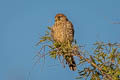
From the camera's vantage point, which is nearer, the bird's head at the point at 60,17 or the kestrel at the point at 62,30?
the kestrel at the point at 62,30

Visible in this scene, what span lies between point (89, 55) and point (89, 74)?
0.27m

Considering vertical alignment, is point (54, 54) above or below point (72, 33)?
below

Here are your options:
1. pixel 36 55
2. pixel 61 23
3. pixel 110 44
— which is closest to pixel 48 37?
pixel 36 55

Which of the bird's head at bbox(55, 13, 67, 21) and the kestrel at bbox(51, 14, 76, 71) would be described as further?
the bird's head at bbox(55, 13, 67, 21)

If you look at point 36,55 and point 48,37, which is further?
point 48,37

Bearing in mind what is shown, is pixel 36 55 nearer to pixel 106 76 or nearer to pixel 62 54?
pixel 62 54

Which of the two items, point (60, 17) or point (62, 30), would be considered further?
point (60, 17)

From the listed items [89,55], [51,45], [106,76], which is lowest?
[106,76]

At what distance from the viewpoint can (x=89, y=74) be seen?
3359mm

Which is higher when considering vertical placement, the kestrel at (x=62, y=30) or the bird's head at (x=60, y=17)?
the bird's head at (x=60, y=17)

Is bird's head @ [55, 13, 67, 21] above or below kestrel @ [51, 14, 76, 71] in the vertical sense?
above

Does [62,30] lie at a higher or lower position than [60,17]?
lower

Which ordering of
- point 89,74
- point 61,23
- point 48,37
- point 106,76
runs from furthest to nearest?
point 61,23, point 48,37, point 89,74, point 106,76

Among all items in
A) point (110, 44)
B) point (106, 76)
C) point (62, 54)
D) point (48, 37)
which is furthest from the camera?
point (48, 37)
